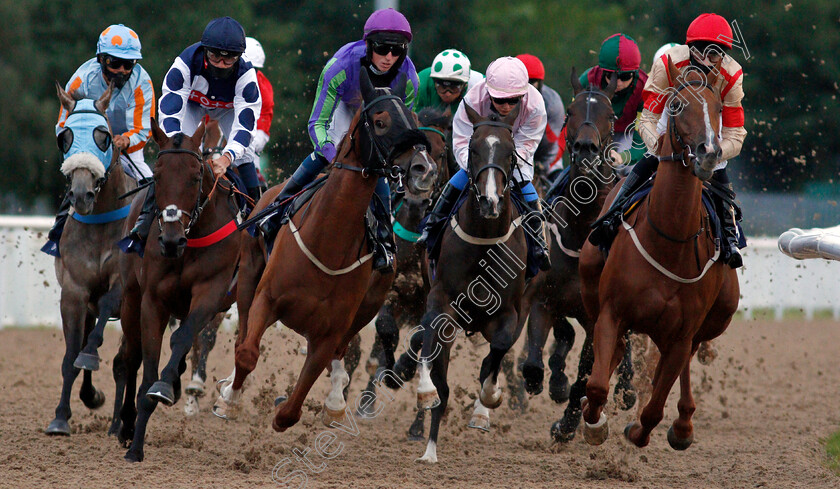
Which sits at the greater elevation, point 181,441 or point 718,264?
point 718,264

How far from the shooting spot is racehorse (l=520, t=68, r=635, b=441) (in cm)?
754

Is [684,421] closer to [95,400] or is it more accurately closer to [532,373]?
[532,373]

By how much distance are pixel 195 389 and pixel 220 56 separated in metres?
2.82

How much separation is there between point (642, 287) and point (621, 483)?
1.26 m

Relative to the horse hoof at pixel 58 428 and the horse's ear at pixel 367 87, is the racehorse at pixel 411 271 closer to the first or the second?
the horse's ear at pixel 367 87

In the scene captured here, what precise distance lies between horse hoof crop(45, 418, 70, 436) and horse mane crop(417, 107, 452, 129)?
127 inches

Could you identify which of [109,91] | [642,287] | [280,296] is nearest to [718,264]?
[642,287]

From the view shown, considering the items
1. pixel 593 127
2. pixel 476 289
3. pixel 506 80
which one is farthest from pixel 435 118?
pixel 476 289

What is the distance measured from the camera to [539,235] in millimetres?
7422

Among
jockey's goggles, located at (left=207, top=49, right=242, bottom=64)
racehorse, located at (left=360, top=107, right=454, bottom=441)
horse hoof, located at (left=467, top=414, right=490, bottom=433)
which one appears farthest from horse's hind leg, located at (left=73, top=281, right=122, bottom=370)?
horse hoof, located at (left=467, top=414, right=490, bottom=433)

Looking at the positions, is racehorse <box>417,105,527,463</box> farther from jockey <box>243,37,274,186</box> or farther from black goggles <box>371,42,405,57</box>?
jockey <box>243,37,274,186</box>

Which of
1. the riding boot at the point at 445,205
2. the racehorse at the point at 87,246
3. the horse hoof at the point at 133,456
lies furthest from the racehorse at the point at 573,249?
the racehorse at the point at 87,246

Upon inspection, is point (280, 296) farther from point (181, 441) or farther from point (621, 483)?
point (621, 483)

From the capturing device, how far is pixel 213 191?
23.4 ft
